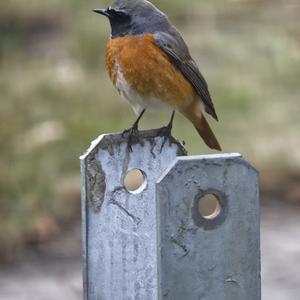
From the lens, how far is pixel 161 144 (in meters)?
2.66

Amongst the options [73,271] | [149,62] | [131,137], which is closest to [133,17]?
[149,62]

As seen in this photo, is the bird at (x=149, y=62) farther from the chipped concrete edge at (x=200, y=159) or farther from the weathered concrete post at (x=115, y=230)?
the chipped concrete edge at (x=200, y=159)

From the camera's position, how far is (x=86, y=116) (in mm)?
7816

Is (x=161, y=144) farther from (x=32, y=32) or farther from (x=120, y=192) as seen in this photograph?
(x=32, y=32)

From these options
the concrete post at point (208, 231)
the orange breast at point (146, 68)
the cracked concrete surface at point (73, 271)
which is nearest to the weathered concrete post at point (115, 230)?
the concrete post at point (208, 231)

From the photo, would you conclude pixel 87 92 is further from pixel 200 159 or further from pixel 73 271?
pixel 200 159

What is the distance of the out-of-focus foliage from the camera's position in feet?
21.7

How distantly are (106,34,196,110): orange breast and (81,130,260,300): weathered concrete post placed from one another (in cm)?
147

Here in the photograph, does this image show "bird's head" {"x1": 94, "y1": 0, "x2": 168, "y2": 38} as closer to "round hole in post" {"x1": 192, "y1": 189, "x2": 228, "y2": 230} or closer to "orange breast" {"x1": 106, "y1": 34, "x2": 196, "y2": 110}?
"orange breast" {"x1": 106, "y1": 34, "x2": 196, "y2": 110}

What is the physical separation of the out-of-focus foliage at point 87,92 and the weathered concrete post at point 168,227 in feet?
11.9

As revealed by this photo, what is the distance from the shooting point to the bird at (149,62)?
403 centimetres

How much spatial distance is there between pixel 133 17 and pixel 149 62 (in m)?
0.21

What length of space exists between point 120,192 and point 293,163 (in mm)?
5018

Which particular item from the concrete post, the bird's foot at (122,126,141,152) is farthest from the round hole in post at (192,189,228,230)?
the bird's foot at (122,126,141,152)
